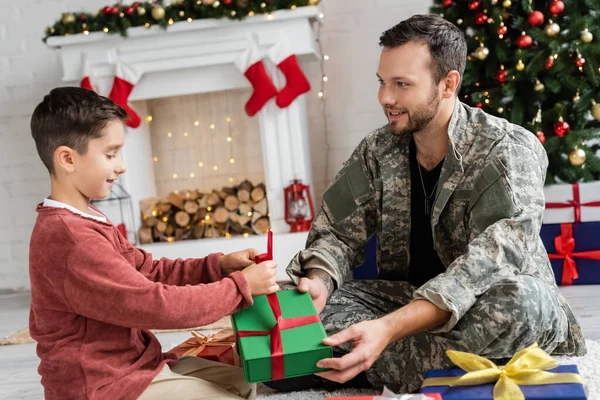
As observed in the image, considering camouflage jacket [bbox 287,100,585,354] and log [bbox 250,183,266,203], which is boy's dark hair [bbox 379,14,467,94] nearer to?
camouflage jacket [bbox 287,100,585,354]

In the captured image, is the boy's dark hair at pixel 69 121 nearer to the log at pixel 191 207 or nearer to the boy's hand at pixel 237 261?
the boy's hand at pixel 237 261

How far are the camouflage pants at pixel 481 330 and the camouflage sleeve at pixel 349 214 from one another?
0.15m

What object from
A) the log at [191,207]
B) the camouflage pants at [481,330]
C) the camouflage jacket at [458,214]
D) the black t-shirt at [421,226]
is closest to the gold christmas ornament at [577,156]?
the camouflage jacket at [458,214]

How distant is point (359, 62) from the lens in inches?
160

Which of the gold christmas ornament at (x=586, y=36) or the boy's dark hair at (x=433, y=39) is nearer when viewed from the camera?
the boy's dark hair at (x=433, y=39)

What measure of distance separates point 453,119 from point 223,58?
191 cm

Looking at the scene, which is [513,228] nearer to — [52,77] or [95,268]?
[95,268]

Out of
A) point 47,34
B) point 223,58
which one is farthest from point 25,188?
point 223,58

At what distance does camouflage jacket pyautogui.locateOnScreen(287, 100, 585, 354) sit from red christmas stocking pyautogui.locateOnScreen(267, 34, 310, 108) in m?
1.50

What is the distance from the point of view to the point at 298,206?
12.3 ft

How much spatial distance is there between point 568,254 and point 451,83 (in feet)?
4.81

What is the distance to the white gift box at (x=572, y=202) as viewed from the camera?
3.20 m

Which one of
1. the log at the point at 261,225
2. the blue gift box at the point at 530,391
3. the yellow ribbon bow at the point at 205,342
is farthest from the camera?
the log at the point at 261,225

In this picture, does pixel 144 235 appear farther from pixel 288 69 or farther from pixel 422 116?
pixel 422 116
